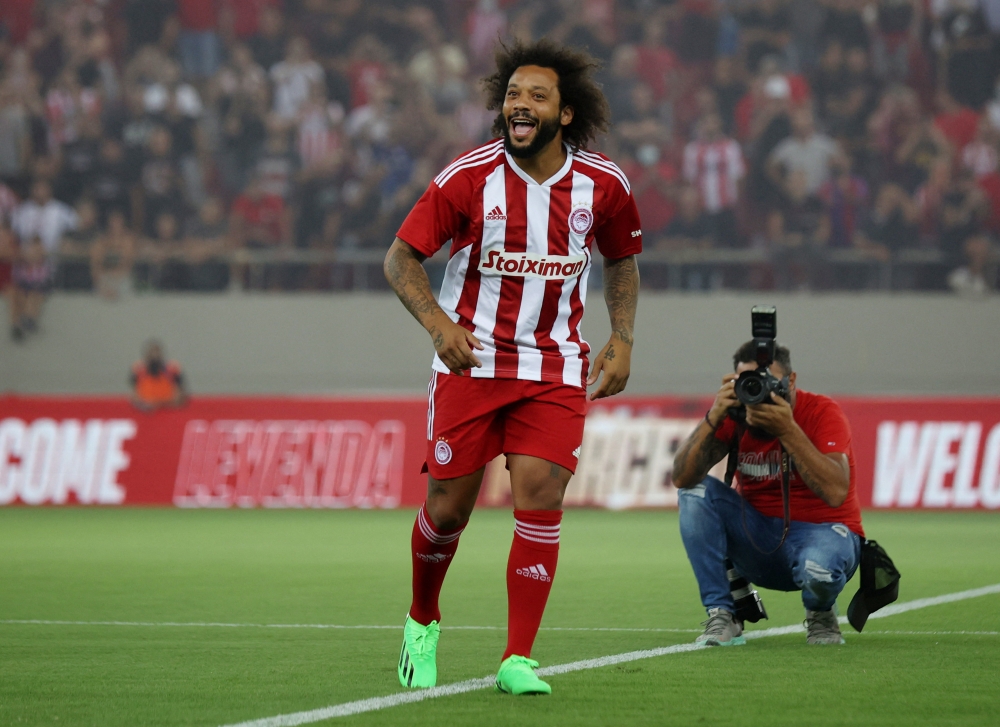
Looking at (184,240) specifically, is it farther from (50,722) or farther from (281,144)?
(50,722)

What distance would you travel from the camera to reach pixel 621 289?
19.0ft

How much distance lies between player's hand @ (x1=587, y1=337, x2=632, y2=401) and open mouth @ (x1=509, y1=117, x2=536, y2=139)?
79cm

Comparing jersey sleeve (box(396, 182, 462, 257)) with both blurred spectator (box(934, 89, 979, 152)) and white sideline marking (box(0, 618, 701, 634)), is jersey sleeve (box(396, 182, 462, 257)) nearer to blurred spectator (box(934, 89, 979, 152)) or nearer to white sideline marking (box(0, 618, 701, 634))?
white sideline marking (box(0, 618, 701, 634))

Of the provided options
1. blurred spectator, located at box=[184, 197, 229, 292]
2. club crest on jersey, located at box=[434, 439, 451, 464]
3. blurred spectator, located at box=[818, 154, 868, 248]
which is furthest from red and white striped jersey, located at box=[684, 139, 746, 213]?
club crest on jersey, located at box=[434, 439, 451, 464]

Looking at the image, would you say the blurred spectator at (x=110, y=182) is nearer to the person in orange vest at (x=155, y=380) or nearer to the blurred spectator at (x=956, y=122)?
the person in orange vest at (x=155, y=380)

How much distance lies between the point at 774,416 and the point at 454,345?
1658 mm

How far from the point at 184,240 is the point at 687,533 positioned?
42.7ft

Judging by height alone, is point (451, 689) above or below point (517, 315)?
below

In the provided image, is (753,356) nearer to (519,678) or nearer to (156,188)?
(519,678)

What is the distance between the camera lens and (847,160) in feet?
61.6

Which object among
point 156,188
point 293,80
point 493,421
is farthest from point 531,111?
point 293,80

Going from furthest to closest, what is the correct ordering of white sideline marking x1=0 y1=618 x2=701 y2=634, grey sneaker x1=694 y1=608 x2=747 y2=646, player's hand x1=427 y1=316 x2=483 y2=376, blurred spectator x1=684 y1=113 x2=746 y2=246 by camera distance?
blurred spectator x1=684 y1=113 x2=746 y2=246, white sideline marking x1=0 y1=618 x2=701 y2=634, grey sneaker x1=694 y1=608 x2=747 y2=646, player's hand x1=427 y1=316 x2=483 y2=376

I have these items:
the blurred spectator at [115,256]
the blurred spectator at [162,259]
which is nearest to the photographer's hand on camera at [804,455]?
the blurred spectator at [162,259]

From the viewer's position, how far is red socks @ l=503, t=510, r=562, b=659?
532 cm
